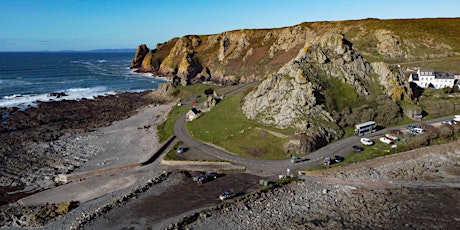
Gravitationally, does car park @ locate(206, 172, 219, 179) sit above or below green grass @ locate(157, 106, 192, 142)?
below

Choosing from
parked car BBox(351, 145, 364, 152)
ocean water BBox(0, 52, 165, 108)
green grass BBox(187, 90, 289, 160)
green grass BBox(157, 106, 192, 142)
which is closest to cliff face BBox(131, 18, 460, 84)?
ocean water BBox(0, 52, 165, 108)

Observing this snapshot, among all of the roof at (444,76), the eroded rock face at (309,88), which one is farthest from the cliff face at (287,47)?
the eroded rock face at (309,88)

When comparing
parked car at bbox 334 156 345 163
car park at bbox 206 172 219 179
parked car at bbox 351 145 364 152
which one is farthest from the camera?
parked car at bbox 351 145 364 152

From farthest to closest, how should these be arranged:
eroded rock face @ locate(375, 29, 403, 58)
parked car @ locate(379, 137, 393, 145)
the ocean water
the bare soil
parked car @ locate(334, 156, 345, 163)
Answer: eroded rock face @ locate(375, 29, 403, 58) → the ocean water → parked car @ locate(379, 137, 393, 145) → parked car @ locate(334, 156, 345, 163) → the bare soil

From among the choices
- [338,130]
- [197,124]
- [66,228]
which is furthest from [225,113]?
[66,228]

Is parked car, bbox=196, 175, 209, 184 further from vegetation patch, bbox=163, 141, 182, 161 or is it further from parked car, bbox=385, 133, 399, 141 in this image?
parked car, bbox=385, 133, 399, 141

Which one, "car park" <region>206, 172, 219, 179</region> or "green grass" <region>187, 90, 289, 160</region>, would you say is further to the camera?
"green grass" <region>187, 90, 289, 160</region>

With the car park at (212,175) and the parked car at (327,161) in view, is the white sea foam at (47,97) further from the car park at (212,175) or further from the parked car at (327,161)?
the parked car at (327,161)

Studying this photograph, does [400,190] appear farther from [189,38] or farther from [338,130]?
[189,38]
